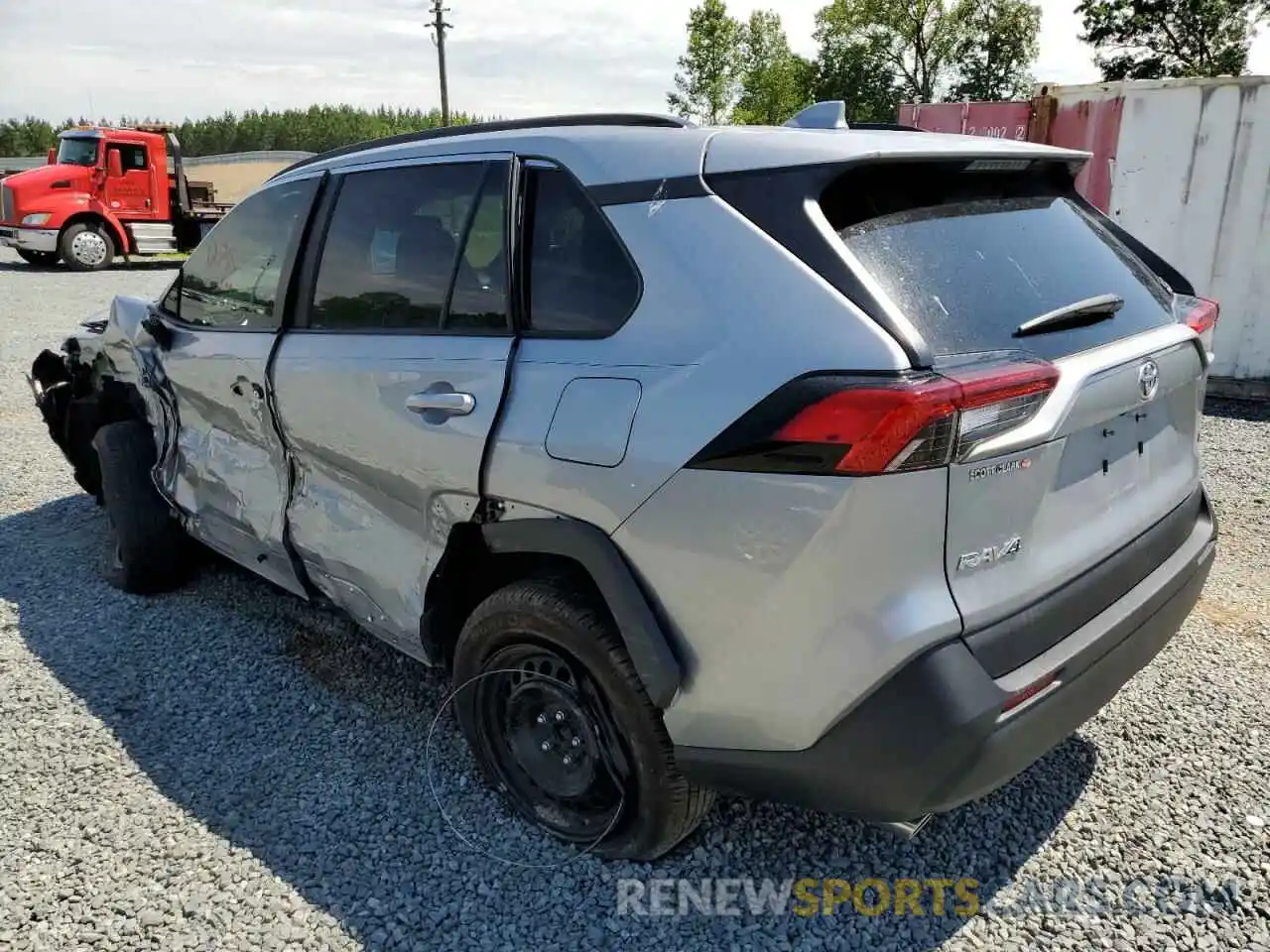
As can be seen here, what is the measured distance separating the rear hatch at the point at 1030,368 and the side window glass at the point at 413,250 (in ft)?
2.55

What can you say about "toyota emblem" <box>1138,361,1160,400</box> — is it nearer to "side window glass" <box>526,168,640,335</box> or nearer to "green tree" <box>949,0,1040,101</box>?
"side window glass" <box>526,168,640,335</box>

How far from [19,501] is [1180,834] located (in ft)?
18.8

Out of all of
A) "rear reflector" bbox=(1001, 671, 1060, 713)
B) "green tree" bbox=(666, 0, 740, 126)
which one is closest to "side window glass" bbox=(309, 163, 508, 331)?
"rear reflector" bbox=(1001, 671, 1060, 713)

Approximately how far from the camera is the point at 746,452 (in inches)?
70.5

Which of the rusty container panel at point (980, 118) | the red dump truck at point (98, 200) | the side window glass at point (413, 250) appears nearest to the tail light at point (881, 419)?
the side window glass at point (413, 250)

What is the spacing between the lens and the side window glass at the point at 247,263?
3133 mm

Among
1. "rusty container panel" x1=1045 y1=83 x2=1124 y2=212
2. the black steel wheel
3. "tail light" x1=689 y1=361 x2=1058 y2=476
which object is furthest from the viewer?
"rusty container panel" x1=1045 y1=83 x2=1124 y2=212

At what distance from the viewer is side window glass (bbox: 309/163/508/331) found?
2463 mm

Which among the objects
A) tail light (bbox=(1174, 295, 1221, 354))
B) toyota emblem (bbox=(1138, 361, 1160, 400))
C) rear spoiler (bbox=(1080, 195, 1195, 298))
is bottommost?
toyota emblem (bbox=(1138, 361, 1160, 400))

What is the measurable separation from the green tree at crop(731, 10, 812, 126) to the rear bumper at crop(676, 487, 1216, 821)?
3946 cm

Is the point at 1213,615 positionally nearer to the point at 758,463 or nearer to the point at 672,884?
the point at 672,884

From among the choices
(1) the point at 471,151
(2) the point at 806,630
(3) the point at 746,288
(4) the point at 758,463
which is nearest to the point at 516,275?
(1) the point at 471,151

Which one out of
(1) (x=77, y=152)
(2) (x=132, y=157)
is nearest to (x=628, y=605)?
(2) (x=132, y=157)

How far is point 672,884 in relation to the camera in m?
2.32
